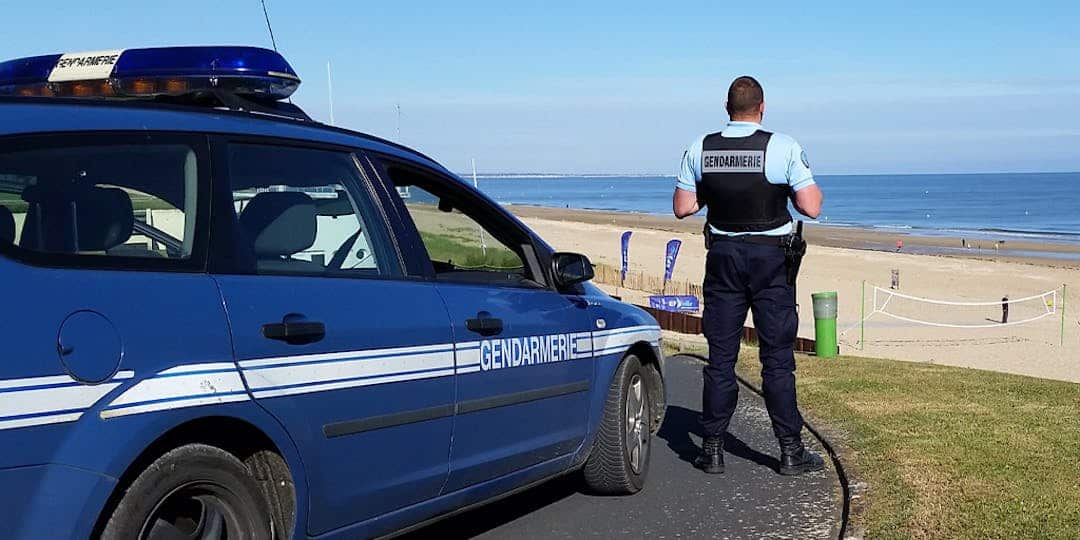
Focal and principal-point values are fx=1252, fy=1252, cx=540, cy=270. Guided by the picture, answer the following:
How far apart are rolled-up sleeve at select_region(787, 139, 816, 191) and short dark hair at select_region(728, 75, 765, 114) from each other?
32 cm

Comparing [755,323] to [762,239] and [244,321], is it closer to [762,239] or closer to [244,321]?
[762,239]

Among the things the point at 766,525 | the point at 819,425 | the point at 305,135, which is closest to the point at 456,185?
the point at 305,135

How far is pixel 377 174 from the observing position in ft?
15.6

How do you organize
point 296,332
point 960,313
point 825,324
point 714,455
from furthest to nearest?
point 960,313, point 825,324, point 714,455, point 296,332

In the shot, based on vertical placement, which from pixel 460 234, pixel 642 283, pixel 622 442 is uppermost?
pixel 460 234

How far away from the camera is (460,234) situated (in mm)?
5539

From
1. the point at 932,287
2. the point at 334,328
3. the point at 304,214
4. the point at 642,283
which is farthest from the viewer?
the point at 932,287

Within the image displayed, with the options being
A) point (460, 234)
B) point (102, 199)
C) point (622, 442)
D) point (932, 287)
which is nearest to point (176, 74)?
point (102, 199)

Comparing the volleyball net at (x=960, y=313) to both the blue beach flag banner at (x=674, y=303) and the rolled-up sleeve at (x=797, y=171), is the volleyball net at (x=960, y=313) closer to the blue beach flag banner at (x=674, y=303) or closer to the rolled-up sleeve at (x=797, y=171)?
the blue beach flag banner at (x=674, y=303)

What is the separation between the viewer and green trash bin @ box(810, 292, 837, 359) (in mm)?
12477

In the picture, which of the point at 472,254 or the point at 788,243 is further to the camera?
Result: the point at 788,243

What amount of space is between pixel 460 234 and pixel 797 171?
1.93 meters

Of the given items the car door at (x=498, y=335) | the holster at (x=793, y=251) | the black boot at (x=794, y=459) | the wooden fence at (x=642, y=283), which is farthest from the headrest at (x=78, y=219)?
the wooden fence at (x=642, y=283)

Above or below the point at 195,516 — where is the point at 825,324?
below
